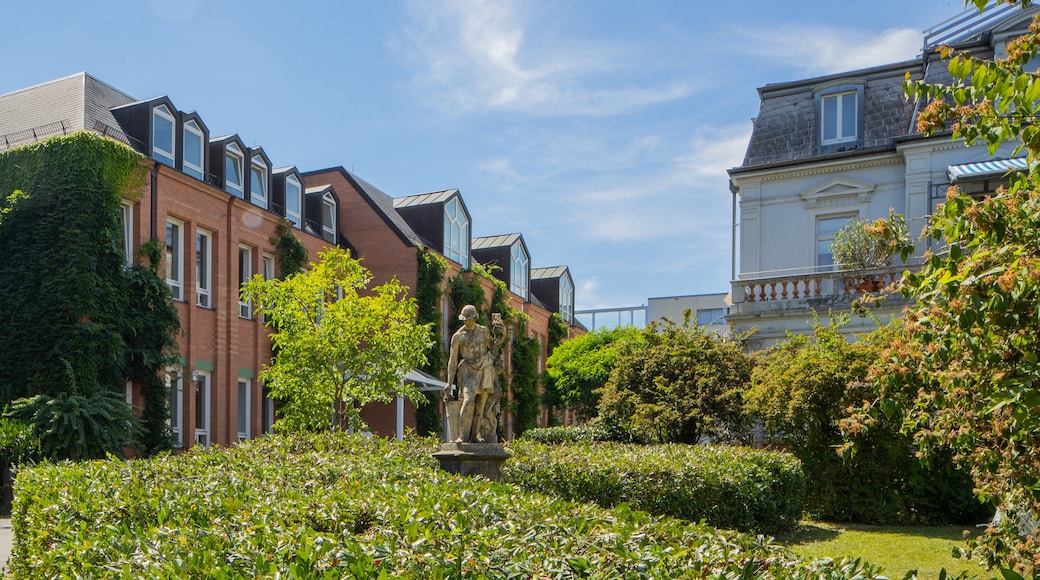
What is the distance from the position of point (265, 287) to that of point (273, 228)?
4863 mm

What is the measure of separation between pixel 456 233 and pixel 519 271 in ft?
23.2

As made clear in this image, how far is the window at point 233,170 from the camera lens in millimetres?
24922

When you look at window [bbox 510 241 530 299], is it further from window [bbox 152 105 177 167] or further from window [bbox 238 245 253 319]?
window [bbox 152 105 177 167]

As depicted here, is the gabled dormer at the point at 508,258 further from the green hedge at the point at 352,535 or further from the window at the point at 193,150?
the green hedge at the point at 352,535

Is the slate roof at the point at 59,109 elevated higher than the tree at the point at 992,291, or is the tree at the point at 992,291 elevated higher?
the slate roof at the point at 59,109

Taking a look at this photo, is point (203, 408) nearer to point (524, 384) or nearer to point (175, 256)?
point (175, 256)

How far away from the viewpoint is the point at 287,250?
2597cm

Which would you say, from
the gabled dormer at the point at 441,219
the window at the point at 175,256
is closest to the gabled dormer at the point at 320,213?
the gabled dormer at the point at 441,219

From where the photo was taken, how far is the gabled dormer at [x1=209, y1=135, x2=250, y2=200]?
24.5m

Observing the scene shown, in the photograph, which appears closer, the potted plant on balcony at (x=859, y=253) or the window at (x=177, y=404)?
the potted plant on balcony at (x=859, y=253)

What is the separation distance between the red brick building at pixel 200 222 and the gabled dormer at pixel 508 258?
13.8m

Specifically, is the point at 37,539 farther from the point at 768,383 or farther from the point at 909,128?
the point at 909,128

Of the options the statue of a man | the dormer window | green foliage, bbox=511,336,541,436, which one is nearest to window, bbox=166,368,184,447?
the statue of a man

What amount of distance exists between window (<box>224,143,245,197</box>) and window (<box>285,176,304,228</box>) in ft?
8.21
